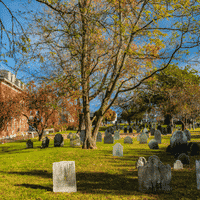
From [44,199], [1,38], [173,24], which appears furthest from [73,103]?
[44,199]

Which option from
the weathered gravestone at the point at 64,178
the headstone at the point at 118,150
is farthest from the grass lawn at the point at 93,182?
the headstone at the point at 118,150

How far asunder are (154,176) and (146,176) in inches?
7.8

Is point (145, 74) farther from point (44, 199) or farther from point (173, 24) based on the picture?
point (44, 199)

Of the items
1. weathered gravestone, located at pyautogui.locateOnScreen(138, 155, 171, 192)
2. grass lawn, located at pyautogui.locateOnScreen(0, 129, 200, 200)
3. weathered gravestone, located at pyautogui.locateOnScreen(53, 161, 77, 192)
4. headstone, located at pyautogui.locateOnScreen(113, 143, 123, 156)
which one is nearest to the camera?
grass lawn, located at pyautogui.locateOnScreen(0, 129, 200, 200)

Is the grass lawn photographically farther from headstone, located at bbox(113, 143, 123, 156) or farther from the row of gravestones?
headstone, located at bbox(113, 143, 123, 156)

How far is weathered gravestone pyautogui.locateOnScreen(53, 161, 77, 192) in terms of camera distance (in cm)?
505

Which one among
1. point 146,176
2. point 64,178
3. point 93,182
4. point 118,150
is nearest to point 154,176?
point 146,176

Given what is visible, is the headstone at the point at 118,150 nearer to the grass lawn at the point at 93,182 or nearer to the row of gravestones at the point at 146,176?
the grass lawn at the point at 93,182

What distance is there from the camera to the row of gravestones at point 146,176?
4.85 m

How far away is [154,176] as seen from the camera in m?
4.85

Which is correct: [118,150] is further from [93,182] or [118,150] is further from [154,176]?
[154,176]

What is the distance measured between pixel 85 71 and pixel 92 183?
25.9ft

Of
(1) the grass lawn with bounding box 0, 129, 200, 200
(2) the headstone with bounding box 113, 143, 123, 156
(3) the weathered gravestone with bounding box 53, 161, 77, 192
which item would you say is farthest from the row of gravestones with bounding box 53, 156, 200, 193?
(2) the headstone with bounding box 113, 143, 123, 156

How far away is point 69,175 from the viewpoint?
505 centimetres
